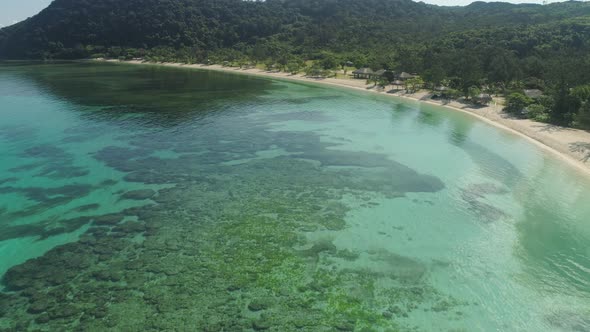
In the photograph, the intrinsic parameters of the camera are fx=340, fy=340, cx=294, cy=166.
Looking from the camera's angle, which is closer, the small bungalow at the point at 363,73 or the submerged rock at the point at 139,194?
the submerged rock at the point at 139,194

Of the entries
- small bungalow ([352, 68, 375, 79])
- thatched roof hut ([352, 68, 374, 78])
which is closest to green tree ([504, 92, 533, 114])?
small bungalow ([352, 68, 375, 79])

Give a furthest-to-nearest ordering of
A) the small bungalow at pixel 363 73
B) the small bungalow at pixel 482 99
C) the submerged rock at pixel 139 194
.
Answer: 1. the small bungalow at pixel 363 73
2. the small bungalow at pixel 482 99
3. the submerged rock at pixel 139 194

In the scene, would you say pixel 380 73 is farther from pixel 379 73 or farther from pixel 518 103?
pixel 518 103

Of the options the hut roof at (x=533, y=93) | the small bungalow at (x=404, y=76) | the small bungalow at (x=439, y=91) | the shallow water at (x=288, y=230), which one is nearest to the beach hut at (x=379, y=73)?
the small bungalow at (x=404, y=76)

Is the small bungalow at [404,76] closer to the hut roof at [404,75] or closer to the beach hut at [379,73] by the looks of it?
the hut roof at [404,75]

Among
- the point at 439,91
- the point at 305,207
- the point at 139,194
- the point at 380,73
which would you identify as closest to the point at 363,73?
the point at 380,73

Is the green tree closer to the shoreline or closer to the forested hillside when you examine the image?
the shoreline
